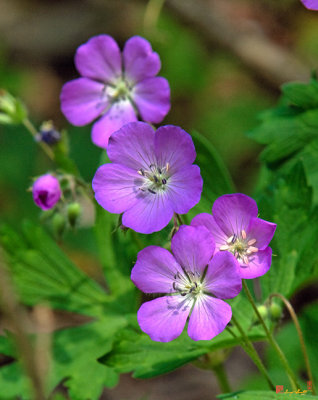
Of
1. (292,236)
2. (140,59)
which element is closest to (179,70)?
(140,59)

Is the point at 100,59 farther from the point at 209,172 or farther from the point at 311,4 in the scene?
the point at 311,4

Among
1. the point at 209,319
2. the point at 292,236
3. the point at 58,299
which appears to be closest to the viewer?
the point at 209,319

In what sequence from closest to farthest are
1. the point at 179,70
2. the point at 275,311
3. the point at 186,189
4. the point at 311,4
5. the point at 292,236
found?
the point at 186,189 < the point at 311,4 < the point at 275,311 < the point at 292,236 < the point at 179,70

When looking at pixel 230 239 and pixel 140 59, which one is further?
pixel 140 59

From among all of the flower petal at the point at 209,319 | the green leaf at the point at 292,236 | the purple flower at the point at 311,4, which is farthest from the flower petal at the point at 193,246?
the purple flower at the point at 311,4

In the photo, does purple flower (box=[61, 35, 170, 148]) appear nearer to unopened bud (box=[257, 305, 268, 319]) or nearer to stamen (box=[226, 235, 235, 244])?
stamen (box=[226, 235, 235, 244])

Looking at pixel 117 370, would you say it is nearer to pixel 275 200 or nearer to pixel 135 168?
pixel 135 168

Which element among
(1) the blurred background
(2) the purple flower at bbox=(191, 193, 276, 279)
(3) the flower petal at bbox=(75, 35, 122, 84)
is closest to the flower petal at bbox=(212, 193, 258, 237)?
(2) the purple flower at bbox=(191, 193, 276, 279)
